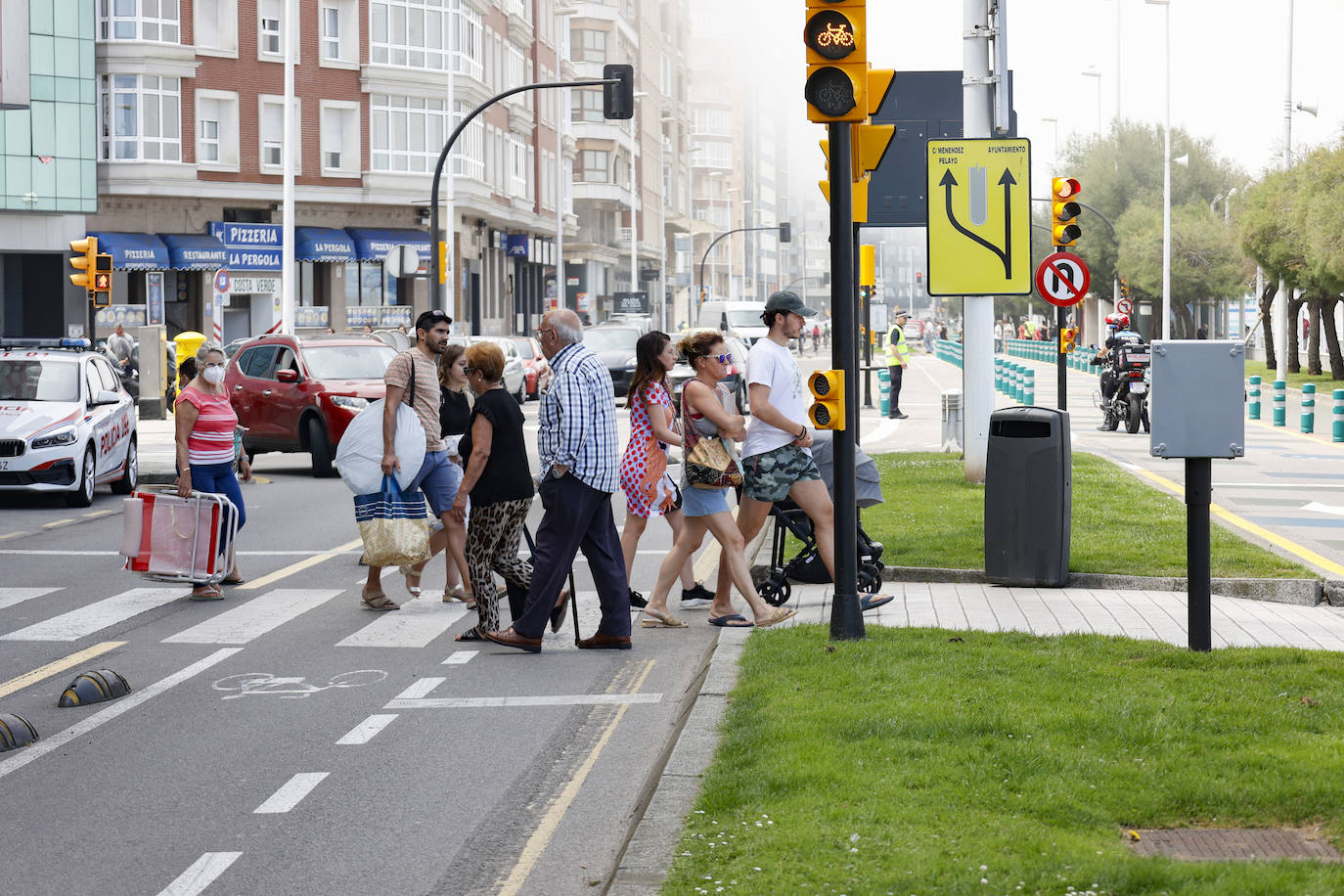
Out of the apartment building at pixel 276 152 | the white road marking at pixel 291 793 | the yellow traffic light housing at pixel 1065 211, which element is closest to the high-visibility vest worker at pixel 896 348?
the yellow traffic light housing at pixel 1065 211

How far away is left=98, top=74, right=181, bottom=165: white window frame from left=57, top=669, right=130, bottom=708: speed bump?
143 feet

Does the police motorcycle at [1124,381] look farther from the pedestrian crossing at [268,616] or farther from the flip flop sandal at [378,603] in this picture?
the flip flop sandal at [378,603]

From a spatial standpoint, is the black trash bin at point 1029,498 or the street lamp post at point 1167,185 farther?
the street lamp post at point 1167,185

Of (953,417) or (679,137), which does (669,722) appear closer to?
(953,417)

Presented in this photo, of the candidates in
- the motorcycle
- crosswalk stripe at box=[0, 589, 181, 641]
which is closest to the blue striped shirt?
crosswalk stripe at box=[0, 589, 181, 641]

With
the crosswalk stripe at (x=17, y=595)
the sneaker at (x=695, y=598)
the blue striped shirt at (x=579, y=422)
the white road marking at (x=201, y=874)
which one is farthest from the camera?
the crosswalk stripe at (x=17, y=595)

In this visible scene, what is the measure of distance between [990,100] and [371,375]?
368 inches

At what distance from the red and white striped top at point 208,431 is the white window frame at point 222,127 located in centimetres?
4016

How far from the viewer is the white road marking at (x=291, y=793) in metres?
6.32

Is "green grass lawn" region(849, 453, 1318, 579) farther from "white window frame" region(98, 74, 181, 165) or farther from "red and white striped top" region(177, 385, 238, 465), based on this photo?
"white window frame" region(98, 74, 181, 165)

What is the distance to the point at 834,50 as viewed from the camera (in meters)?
8.58

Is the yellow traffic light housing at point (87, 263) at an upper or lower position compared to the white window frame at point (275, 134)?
lower

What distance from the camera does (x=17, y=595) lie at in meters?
11.8

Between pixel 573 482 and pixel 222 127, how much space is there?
146 ft
